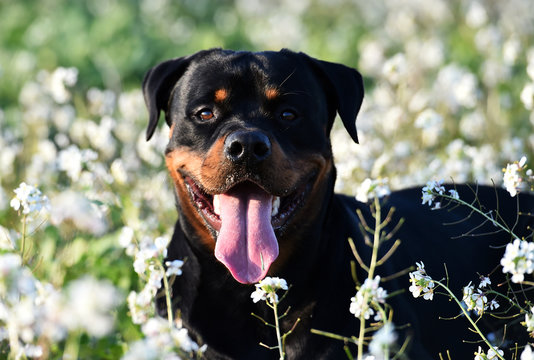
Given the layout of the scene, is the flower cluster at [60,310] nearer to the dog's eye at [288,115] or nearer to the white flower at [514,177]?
the white flower at [514,177]

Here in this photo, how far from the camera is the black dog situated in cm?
299

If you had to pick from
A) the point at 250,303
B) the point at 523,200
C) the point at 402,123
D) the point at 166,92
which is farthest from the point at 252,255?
the point at 402,123

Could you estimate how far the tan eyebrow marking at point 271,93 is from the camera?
128 inches

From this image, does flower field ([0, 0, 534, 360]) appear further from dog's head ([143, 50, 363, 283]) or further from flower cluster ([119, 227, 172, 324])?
dog's head ([143, 50, 363, 283])

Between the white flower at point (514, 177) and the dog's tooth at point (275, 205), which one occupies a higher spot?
the white flower at point (514, 177)

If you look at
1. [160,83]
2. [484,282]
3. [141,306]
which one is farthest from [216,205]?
[484,282]

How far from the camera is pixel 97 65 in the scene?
8.38 meters

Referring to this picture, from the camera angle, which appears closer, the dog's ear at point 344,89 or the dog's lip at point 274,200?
the dog's lip at point 274,200

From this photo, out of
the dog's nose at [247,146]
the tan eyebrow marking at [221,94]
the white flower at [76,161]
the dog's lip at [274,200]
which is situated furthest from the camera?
the white flower at [76,161]

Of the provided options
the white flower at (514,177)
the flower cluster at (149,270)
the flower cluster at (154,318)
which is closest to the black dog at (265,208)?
the flower cluster at (154,318)

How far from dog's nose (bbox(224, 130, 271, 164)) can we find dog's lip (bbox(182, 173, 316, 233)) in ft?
0.46

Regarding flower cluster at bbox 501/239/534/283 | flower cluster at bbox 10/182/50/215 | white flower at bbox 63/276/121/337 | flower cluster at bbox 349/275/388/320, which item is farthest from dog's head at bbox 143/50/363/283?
white flower at bbox 63/276/121/337

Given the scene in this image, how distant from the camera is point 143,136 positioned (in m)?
5.82

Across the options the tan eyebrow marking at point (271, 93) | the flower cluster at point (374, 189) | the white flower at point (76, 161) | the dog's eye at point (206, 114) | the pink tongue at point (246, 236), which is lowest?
the white flower at point (76, 161)
